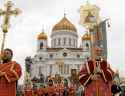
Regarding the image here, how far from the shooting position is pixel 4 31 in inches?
400

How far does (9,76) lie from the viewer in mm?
9242

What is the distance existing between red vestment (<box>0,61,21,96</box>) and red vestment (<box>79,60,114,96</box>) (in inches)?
55.4

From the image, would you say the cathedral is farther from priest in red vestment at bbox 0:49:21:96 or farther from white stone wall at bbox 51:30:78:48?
priest in red vestment at bbox 0:49:21:96

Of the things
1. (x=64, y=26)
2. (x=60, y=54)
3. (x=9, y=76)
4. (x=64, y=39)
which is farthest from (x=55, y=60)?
(x=9, y=76)

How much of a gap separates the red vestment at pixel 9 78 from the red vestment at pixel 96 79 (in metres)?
1.41

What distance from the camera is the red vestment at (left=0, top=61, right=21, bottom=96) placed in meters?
9.23

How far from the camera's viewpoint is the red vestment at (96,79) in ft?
31.2

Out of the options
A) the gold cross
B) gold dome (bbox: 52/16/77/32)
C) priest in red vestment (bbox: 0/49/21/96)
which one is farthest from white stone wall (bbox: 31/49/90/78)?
priest in red vestment (bbox: 0/49/21/96)

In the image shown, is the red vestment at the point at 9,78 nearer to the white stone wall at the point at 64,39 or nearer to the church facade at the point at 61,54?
the church facade at the point at 61,54

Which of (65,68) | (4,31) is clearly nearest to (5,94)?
(4,31)

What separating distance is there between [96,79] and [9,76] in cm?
188

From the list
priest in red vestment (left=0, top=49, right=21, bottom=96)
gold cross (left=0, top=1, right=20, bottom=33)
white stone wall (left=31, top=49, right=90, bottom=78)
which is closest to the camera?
priest in red vestment (left=0, top=49, right=21, bottom=96)

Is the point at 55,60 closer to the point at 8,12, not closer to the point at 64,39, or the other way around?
the point at 64,39

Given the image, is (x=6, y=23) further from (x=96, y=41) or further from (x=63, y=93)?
(x=63, y=93)
